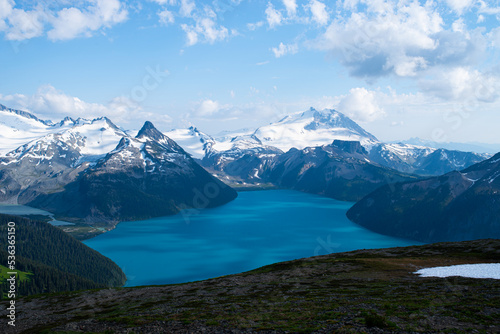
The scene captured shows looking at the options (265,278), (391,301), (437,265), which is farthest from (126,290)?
(437,265)

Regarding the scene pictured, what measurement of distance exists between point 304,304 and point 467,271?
3213 cm

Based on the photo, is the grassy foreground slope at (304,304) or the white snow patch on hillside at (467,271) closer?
the grassy foreground slope at (304,304)

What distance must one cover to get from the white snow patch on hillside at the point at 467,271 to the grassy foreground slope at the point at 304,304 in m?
3.29

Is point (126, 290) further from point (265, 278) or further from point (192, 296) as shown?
point (265, 278)

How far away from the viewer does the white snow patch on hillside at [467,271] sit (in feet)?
167

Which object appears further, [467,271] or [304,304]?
[467,271]

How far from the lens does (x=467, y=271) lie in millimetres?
54500

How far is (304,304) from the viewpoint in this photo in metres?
39.7

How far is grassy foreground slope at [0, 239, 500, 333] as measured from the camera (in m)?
30.1

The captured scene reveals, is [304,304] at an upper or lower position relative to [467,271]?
lower

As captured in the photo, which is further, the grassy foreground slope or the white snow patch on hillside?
the white snow patch on hillside

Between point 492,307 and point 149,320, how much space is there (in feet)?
112

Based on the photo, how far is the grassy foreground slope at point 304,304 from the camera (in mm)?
30062

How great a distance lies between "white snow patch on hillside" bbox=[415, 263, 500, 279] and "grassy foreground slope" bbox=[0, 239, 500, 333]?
10.8 ft
